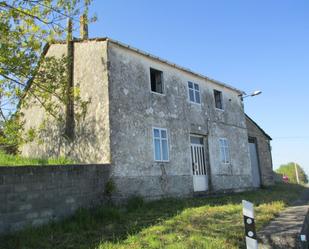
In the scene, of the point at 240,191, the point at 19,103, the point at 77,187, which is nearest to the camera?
the point at 77,187

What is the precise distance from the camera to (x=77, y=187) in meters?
10.1

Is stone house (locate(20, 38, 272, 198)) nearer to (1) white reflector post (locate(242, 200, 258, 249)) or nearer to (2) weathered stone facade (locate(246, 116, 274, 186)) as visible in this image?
(2) weathered stone facade (locate(246, 116, 274, 186))

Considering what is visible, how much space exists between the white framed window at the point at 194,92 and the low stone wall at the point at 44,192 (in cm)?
735

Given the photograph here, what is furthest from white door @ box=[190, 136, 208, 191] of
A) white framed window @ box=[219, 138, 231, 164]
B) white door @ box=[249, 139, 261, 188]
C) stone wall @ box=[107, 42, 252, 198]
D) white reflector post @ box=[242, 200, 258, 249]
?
white reflector post @ box=[242, 200, 258, 249]

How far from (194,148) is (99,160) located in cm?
572

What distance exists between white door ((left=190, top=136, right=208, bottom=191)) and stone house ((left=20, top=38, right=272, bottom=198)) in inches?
1.8

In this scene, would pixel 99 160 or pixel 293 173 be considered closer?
pixel 99 160

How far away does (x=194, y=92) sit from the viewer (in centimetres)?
1697

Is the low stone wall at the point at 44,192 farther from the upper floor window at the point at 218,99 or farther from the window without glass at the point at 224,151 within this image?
the upper floor window at the point at 218,99

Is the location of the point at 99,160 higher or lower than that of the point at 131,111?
lower

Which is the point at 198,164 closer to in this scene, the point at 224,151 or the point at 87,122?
the point at 224,151

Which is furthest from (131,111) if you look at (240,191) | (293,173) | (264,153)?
(293,173)

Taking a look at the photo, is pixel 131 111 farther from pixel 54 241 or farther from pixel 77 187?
pixel 54 241

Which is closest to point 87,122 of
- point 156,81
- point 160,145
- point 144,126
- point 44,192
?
point 144,126
